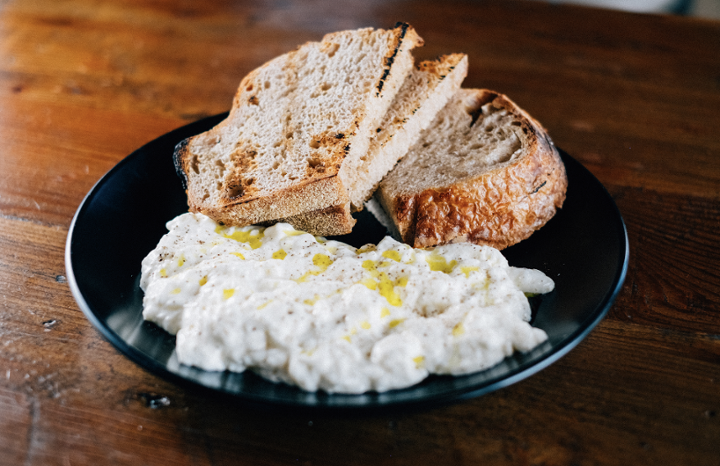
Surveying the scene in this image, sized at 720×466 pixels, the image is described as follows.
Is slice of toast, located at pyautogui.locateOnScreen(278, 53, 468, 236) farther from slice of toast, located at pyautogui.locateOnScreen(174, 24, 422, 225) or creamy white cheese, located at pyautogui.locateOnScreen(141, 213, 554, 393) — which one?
creamy white cheese, located at pyautogui.locateOnScreen(141, 213, 554, 393)

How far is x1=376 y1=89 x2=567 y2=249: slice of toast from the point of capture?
1960 mm

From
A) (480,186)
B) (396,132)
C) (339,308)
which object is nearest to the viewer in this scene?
(339,308)

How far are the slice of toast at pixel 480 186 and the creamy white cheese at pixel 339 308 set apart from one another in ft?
0.60

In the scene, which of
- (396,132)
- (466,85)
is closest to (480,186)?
(396,132)

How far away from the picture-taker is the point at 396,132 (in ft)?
7.13

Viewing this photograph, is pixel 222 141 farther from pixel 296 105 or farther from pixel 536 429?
pixel 536 429

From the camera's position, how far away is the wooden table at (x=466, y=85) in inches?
57.4

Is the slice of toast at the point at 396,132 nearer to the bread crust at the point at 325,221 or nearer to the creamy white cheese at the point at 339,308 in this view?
the bread crust at the point at 325,221

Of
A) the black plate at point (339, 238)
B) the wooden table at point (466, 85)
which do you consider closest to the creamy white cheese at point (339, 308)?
the black plate at point (339, 238)

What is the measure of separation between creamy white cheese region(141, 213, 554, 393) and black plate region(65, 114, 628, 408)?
0.14 ft

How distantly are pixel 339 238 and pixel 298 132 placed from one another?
1.52 feet

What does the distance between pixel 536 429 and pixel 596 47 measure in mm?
2809

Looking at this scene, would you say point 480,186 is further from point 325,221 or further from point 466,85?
point 466,85

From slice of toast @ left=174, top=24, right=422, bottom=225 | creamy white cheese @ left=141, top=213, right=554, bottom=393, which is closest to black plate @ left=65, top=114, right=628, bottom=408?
creamy white cheese @ left=141, top=213, right=554, bottom=393
